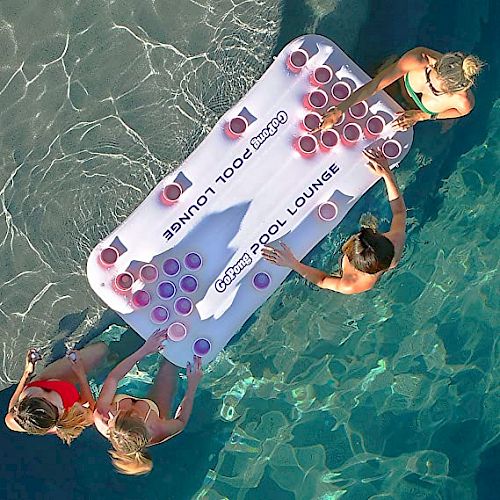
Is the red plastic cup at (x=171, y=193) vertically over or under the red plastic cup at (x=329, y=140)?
under

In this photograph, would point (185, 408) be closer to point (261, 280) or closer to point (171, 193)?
point (261, 280)

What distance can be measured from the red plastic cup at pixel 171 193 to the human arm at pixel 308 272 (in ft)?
2.68

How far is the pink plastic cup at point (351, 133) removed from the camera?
536 cm

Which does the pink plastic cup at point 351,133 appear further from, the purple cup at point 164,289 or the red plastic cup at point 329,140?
the purple cup at point 164,289

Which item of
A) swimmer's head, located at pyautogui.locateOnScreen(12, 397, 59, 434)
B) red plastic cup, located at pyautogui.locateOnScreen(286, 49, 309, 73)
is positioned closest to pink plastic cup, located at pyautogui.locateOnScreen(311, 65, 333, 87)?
red plastic cup, located at pyautogui.locateOnScreen(286, 49, 309, 73)

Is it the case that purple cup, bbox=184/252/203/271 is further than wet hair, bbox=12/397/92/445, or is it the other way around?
purple cup, bbox=184/252/203/271

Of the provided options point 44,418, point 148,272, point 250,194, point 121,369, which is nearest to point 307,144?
point 250,194

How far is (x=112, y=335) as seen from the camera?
19.2 ft

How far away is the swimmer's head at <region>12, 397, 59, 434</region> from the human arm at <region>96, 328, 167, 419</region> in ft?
1.45

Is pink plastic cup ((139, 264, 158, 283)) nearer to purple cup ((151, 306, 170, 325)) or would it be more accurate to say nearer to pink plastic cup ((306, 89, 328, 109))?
purple cup ((151, 306, 170, 325))

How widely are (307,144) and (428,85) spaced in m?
1.04

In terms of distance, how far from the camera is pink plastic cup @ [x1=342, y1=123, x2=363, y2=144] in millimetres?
5363

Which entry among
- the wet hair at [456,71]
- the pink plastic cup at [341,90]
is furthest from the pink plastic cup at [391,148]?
the wet hair at [456,71]

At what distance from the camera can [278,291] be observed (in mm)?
5766
